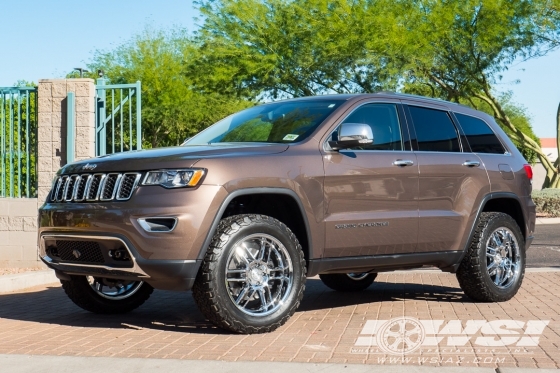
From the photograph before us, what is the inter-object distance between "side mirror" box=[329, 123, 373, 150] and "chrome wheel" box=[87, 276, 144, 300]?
253 centimetres

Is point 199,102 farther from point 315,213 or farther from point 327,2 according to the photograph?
point 315,213

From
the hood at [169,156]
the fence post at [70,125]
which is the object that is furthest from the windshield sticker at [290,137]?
the fence post at [70,125]

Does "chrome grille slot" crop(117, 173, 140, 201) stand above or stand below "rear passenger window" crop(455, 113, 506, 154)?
below

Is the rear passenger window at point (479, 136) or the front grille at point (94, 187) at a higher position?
the rear passenger window at point (479, 136)

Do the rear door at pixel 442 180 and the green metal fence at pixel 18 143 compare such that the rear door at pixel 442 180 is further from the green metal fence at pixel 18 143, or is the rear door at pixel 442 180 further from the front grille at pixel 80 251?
the green metal fence at pixel 18 143

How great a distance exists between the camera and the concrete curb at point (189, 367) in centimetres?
539

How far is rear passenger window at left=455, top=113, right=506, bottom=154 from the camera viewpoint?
8984mm

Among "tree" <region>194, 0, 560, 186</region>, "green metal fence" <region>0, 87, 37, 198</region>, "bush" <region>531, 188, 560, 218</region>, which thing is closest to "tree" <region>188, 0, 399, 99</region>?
"tree" <region>194, 0, 560, 186</region>

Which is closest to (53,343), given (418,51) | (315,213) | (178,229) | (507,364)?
(178,229)

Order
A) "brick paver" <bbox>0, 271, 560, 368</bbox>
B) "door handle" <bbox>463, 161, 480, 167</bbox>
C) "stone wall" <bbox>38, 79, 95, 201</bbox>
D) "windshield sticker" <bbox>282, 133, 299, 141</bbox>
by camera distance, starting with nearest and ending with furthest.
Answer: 1. "brick paver" <bbox>0, 271, 560, 368</bbox>
2. "windshield sticker" <bbox>282, 133, 299, 141</bbox>
3. "door handle" <bbox>463, 161, 480, 167</bbox>
4. "stone wall" <bbox>38, 79, 95, 201</bbox>

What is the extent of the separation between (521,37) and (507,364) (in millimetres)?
27113

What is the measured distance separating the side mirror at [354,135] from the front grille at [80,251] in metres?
2.15

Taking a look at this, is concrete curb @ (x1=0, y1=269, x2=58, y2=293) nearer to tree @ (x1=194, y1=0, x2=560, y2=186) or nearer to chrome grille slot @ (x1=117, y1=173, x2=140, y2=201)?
chrome grille slot @ (x1=117, y1=173, x2=140, y2=201)

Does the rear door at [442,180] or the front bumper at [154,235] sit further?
the rear door at [442,180]
